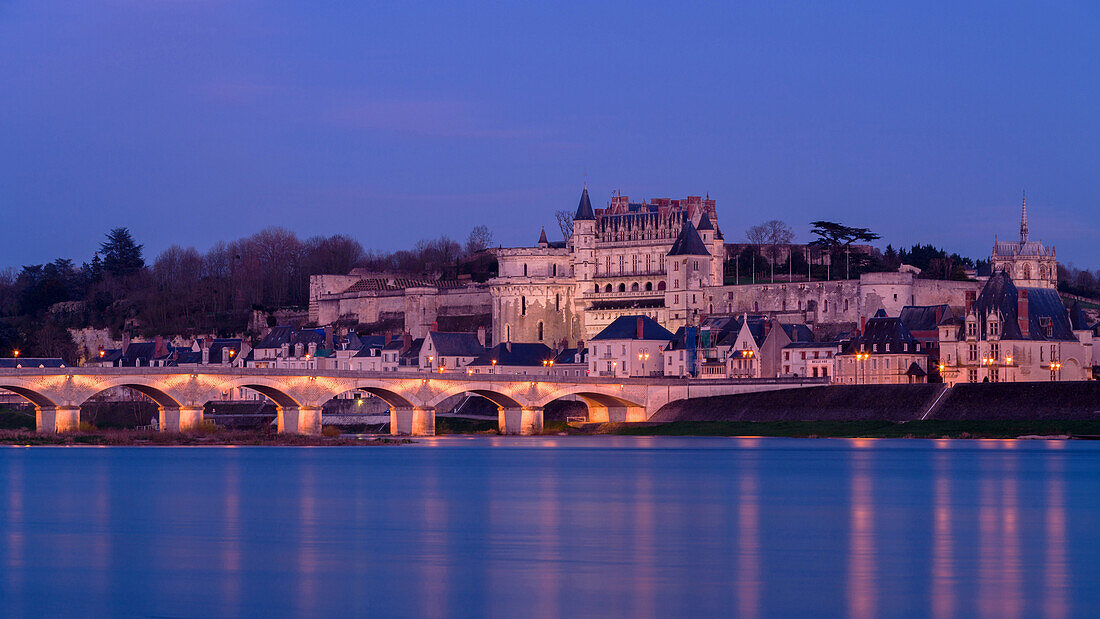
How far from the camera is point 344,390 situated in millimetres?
73062

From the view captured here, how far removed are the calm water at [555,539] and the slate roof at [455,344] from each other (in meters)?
47.9

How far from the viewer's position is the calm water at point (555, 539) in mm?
21266

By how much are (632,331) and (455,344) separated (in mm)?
14062

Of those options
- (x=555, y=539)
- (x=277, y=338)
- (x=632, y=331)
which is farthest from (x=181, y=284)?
(x=555, y=539)

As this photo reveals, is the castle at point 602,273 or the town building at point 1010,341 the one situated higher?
the castle at point 602,273

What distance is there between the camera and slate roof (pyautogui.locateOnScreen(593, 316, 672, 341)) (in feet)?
309

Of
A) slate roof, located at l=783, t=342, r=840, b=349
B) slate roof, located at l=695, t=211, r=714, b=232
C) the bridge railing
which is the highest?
slate roof, located at l=695, t=211, r=714, b=232

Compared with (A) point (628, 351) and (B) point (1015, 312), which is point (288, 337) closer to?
(A) point (628, 351)

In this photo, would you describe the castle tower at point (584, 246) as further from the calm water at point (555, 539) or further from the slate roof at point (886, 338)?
the calm water at point (555, 539)

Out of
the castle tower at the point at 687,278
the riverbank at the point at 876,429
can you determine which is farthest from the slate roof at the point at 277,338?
the riverbank at the point at 876,429

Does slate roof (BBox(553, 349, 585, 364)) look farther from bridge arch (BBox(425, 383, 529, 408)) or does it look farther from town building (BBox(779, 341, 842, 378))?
bridge arch (BBox(425, 383, 529, 408))

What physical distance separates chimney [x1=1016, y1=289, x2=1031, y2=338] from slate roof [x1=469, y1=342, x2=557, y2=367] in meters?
32.3

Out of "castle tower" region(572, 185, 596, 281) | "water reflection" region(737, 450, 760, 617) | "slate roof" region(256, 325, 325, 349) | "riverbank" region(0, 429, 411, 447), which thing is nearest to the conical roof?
"castle tower" region(572, 185, 596, 281)

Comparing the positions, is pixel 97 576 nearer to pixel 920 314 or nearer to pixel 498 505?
pixel 498 505
